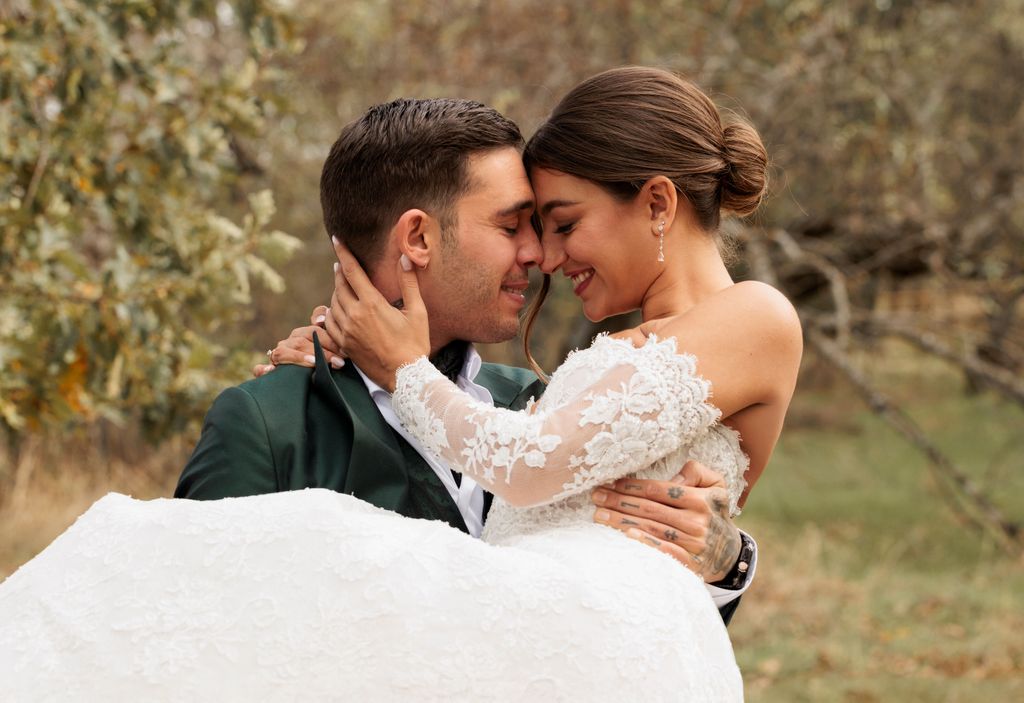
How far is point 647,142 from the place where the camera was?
2.66 meters

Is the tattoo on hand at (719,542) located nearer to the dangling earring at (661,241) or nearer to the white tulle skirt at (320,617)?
the white tulle skirt at (320,617)

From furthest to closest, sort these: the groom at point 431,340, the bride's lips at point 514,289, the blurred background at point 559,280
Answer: the blurred background at point 559,280 < the bride's lips at point 514,289 < the groom at point 431,340

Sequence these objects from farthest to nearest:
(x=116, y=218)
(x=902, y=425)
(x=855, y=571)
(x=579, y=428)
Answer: (x=855, y=571), (x=902, y=425), (x=116, y=218), (x=579, y=428)

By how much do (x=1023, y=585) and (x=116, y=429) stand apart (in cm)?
631

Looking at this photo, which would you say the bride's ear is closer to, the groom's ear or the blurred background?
the groom's ear

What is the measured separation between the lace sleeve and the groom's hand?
63 millimetres

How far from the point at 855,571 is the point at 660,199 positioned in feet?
22.1

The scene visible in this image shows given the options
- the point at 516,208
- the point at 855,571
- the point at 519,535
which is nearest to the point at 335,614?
the point at 519,535

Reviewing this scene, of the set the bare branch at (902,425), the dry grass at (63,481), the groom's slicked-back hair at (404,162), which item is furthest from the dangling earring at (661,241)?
the dry grass at (63,481)

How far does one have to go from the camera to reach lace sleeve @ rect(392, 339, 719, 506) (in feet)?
7.80

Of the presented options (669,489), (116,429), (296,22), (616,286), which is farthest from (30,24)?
(116,429)

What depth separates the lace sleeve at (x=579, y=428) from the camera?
93.6 inches

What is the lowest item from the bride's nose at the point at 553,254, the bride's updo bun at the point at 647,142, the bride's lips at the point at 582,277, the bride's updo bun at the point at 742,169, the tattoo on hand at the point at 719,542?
the tattoo on hand at the point at 719,542

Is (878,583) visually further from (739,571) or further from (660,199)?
(660,199)
